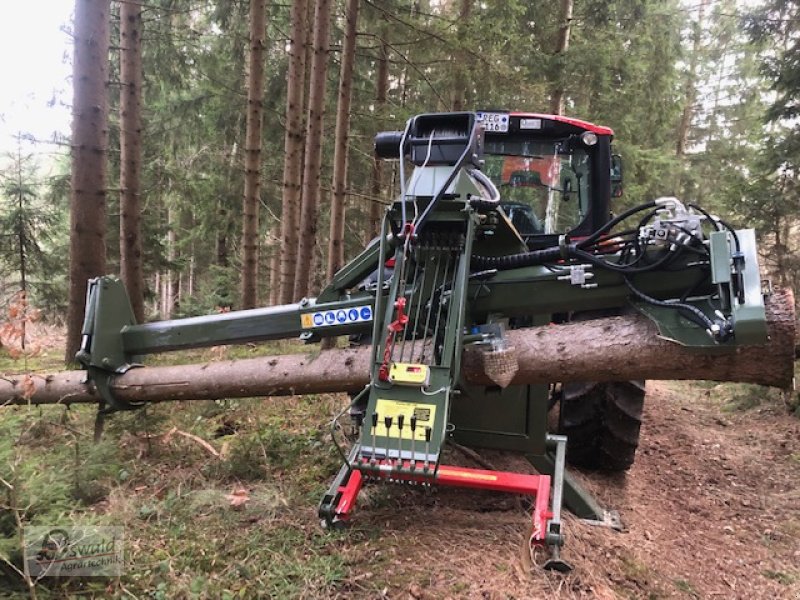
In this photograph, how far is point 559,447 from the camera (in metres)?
3.75

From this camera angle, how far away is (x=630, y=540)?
12.4ft

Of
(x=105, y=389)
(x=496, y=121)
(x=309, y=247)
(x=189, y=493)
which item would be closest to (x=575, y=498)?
(x=189, y=493)

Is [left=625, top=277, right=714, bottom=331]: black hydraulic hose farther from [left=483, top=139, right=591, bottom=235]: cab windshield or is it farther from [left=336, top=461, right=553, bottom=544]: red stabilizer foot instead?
[left=483, top=139, right=591, bottom=235]: cab windshield

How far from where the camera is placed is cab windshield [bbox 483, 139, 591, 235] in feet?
17.3

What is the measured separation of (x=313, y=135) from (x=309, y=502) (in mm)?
8022

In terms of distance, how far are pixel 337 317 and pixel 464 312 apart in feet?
3.08

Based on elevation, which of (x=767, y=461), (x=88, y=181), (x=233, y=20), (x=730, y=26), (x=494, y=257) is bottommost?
(x=767, y=461)

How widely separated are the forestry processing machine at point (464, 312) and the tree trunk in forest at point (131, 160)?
4.50m

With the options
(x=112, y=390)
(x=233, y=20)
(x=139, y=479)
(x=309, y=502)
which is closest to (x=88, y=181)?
(x=112, y=390)

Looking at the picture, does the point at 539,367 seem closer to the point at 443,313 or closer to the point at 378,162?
the point at 443,313

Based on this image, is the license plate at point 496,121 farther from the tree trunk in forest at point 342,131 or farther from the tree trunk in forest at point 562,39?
the tree trunk in forest at point 562,39

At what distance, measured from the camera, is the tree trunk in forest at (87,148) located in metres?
6.90

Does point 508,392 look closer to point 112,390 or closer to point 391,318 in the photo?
point 391,318

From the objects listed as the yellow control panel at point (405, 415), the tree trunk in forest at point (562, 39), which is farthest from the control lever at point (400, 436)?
the tree trunk in forest at point (562, 39)
